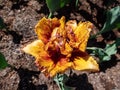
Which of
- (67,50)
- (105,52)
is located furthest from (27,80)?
(67,50)

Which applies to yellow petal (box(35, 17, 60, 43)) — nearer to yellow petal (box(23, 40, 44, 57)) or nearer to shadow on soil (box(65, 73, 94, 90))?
yellow petal (box(23, 40, 44, 57))

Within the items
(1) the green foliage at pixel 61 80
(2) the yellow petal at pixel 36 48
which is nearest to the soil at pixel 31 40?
(1) the green foliage at pixel 61 80

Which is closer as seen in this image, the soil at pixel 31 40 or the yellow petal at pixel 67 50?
the yellow petal at pixel 67 50

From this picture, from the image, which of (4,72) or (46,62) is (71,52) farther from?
(4,72)

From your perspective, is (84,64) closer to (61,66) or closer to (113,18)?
(61,66)

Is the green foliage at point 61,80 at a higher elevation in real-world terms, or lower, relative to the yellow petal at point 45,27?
lower

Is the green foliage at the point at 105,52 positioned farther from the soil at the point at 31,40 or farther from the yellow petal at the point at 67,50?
the yellow petal at the point at 67,50

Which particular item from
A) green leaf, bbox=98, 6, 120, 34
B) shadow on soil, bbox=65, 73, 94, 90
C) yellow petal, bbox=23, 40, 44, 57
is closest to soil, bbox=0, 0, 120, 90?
shadow on soil, bbox=65, 73, 94, 90
